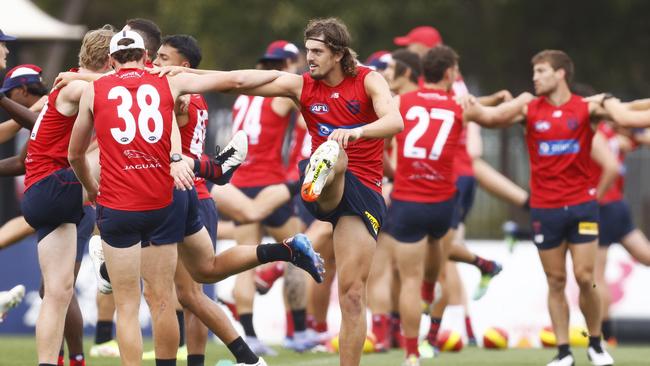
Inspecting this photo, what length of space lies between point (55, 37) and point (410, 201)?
34.3 feet

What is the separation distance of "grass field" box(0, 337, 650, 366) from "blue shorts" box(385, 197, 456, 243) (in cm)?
116

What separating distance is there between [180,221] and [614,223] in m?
7.44

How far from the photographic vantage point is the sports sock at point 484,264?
1400 cm

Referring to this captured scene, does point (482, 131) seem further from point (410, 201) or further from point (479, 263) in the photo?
point (410, 201)

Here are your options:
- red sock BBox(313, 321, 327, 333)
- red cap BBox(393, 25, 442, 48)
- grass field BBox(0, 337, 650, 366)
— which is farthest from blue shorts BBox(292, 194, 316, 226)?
red cap BBox(393, 25, 442, 48)

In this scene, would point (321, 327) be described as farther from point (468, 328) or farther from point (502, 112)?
point (502, 112)

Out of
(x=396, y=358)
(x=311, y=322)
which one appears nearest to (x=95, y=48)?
(x=396, y=358)

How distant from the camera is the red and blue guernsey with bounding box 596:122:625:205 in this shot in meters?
15.7

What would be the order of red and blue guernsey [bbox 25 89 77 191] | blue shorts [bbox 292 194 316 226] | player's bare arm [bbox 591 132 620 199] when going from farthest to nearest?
player's bare arm [bbox 591 132 620 199] < blue shorts [bbox 292 194 316 226] < red and blue guernsey [bbox 25 89 77 191]

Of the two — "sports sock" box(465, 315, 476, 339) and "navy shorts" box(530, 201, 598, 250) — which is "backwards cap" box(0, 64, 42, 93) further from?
"sports sock" box(465, 315, 476, 339)

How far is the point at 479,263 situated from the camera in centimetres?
1402

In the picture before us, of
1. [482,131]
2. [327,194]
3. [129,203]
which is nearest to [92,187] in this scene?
[129,203]

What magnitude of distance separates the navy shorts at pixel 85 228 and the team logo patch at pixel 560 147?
3.81 metres

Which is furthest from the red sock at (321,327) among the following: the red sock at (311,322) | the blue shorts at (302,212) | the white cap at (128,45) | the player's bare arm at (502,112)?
the white cap at (128,45)
